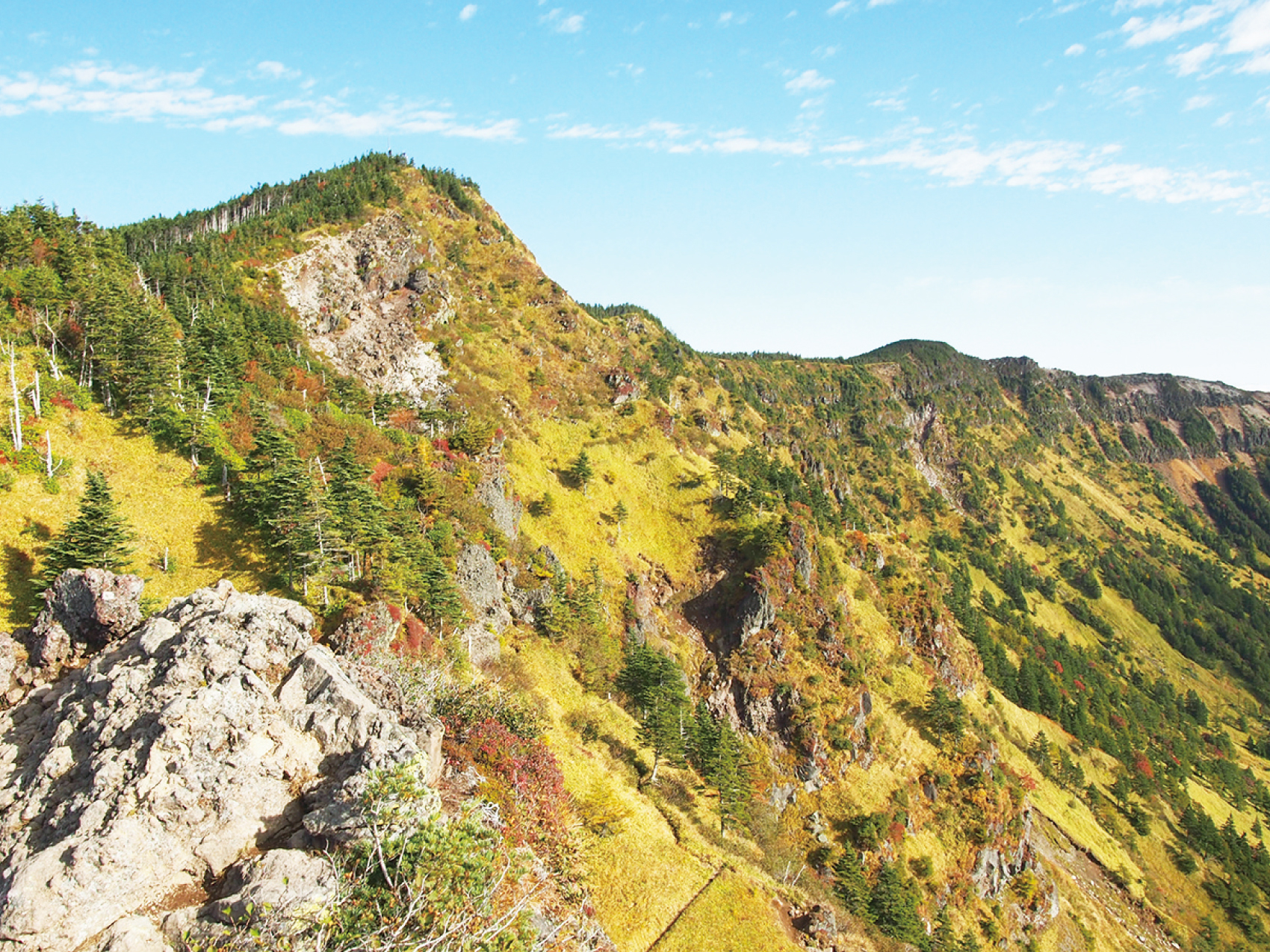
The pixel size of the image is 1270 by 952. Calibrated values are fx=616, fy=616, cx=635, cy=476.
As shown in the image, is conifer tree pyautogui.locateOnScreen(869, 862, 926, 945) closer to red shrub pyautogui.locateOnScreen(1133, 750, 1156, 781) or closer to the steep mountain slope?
the steep mountain slope

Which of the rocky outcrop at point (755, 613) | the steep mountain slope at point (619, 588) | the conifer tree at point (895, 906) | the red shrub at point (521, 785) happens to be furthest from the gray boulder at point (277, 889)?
the rocky outcrop at point (755, 613)

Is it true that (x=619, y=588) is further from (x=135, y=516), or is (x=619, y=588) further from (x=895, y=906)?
(x=135, y=516)

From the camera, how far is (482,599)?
64.6 m

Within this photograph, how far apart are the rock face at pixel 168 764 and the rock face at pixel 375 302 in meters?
79.6

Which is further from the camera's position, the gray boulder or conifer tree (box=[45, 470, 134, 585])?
conifer tree (box=[45, 470, 134, 585])

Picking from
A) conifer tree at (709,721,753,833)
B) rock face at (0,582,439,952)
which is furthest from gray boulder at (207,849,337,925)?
conifer tree at (709,721,753,833)

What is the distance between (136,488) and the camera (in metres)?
51.1

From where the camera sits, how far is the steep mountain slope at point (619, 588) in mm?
48656

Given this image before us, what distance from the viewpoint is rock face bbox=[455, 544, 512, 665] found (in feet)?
192

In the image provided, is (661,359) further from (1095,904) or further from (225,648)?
(225,648)

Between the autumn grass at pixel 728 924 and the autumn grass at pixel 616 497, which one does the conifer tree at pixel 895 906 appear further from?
the autumn grass at pixel 616 497

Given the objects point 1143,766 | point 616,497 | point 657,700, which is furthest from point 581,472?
point 1143,766

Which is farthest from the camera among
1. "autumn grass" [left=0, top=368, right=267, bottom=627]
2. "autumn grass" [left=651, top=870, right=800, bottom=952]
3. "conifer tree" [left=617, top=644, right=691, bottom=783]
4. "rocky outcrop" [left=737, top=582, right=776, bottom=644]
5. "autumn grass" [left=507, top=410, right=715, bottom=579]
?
"autumn grass" [left=507, top=410, right=715, bottom=579]

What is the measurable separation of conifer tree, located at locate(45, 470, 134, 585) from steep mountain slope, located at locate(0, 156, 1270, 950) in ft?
11.7
